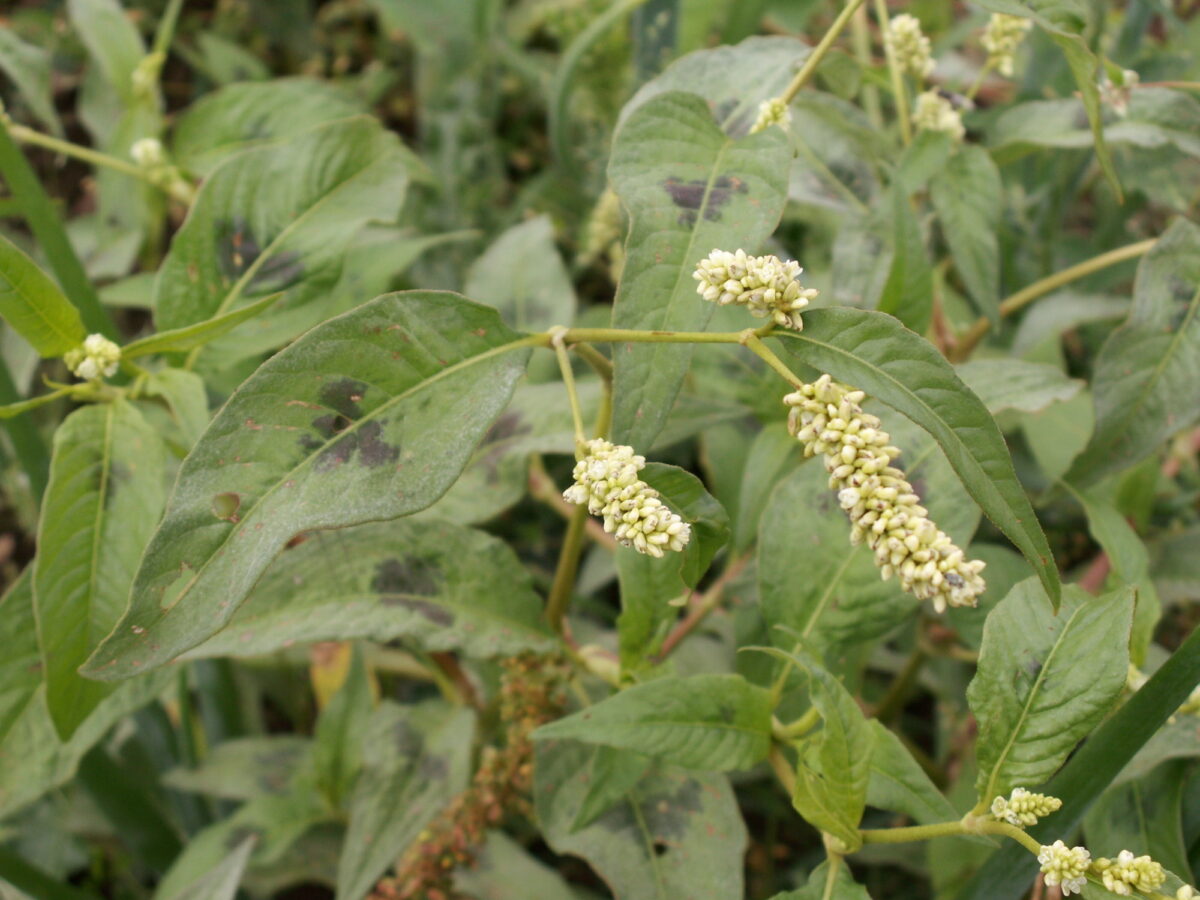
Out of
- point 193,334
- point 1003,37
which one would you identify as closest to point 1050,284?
point 1003,37

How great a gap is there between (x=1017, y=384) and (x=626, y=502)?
49 cm

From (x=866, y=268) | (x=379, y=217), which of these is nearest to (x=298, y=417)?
(x=379, y=217)

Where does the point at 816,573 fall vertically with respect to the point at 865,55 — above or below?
below

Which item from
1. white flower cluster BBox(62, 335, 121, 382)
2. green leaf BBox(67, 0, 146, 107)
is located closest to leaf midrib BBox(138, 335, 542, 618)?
white flower cluster BBox(62, 335, 121, 382)

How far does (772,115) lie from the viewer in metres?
0.85

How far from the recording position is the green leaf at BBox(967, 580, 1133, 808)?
0.72m

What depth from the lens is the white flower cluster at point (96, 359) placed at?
2.81 feet

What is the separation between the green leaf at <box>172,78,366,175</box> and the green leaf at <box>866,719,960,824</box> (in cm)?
101

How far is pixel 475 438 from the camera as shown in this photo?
2.28 ft

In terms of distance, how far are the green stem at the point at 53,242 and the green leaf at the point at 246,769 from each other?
54 centimetres

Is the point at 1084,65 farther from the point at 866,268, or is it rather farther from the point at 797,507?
the point at 797,507

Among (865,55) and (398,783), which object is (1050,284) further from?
(398,783)

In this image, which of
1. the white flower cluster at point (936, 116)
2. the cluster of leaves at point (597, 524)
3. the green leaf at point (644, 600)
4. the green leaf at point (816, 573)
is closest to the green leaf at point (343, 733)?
the cluster of leaves at point (597, 524)

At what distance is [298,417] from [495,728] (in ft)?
2.02
